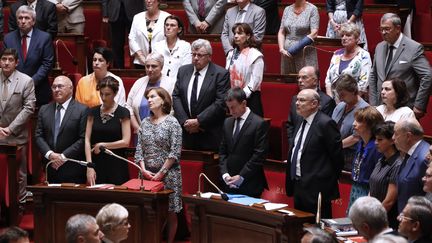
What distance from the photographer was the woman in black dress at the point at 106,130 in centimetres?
623

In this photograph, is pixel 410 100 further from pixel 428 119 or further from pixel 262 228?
pixel 262 228

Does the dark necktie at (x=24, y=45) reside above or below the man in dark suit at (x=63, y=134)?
above

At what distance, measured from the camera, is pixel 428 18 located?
8.05m

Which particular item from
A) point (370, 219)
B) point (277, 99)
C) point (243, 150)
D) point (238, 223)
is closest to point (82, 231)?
point (370, 219)

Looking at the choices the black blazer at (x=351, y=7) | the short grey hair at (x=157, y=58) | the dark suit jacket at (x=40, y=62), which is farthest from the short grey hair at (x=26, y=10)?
the black blazer at (x=351, y=7)

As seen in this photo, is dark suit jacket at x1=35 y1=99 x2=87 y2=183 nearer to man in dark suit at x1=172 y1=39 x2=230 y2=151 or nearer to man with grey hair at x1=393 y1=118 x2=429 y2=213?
man in dark suit at x1=172 y1=39 x2=230 y2=151

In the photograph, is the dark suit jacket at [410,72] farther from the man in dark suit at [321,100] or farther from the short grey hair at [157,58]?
the short grey hair at [157,58]

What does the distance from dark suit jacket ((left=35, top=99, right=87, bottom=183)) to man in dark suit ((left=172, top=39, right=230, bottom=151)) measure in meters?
0.64

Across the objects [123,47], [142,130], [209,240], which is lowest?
[209,240]

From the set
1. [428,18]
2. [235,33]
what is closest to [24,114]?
[235,33]

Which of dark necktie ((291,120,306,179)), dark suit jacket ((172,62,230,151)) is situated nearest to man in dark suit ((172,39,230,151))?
dark suit jacket ((172,62,230,151))

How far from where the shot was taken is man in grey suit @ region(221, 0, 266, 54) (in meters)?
7.45

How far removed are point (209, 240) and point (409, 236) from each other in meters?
1.74

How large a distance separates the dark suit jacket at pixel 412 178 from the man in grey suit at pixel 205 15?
3328 mm
